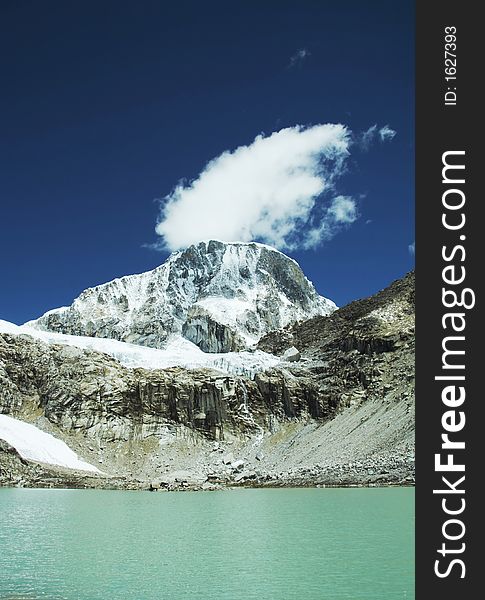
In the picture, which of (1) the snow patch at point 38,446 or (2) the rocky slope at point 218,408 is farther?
(1) the snow patch at point 38,446

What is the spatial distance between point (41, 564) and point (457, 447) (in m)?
17.3

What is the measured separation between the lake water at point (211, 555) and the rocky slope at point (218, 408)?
166ft

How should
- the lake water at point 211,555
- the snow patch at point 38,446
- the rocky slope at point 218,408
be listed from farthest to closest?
1. the snow patch at point 38,446
2. the rocky slope at point 218,408
3. the lake water at point 211,555

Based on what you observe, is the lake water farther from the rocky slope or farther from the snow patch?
the snow patch

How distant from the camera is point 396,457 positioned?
78.5 metres

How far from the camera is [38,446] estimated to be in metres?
100

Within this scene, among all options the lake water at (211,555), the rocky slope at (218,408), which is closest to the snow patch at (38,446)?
the rocky slope at (218,408)

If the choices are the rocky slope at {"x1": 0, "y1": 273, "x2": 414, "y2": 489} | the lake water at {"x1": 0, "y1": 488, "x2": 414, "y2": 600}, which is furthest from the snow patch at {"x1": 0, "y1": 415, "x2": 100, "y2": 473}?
the lake water at {"x1": 0, "y1": 488, "x2": 414, "y2": 600}

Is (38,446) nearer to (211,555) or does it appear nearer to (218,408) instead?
(218,408)

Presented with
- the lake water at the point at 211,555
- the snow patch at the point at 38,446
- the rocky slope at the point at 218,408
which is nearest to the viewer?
the lake water at the point at 211,555

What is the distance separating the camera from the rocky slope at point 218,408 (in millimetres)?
94812

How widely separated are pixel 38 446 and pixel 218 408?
36.0m

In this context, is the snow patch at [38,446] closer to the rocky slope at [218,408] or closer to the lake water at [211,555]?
the rocky slope at [218,408]

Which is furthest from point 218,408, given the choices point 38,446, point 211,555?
point 211,555
